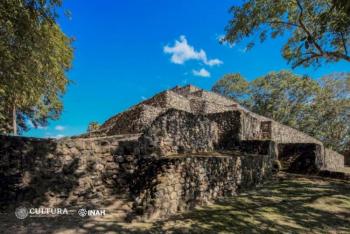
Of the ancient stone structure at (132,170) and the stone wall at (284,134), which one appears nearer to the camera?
the ancient stone structure at (132,170)

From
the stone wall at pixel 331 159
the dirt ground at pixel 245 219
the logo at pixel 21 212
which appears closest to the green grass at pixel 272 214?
the dirt ground at pixel 245 219

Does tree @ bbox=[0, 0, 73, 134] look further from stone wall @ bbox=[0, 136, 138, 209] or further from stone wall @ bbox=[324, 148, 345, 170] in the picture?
stone wall @ bbox=[324, 148, 345, 170]

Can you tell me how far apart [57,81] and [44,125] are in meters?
12.2

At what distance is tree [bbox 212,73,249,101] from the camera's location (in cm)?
3497

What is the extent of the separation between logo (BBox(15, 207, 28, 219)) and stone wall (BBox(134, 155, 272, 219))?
214cm

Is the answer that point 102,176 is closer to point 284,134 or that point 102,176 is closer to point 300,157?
point 300,157

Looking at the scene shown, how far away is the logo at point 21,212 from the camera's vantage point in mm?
5168

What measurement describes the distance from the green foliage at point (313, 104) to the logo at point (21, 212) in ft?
94.8

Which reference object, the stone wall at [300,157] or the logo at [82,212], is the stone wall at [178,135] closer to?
the logo at [82,212]

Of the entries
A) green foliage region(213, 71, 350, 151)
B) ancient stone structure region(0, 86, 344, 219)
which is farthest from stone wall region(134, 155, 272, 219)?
green foliage region(213, 71, 350, 151)

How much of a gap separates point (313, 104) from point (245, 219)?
28.4m

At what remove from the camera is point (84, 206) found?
5.99 metres

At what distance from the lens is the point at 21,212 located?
17.5 feet

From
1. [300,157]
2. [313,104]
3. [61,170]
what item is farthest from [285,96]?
[61,170]
